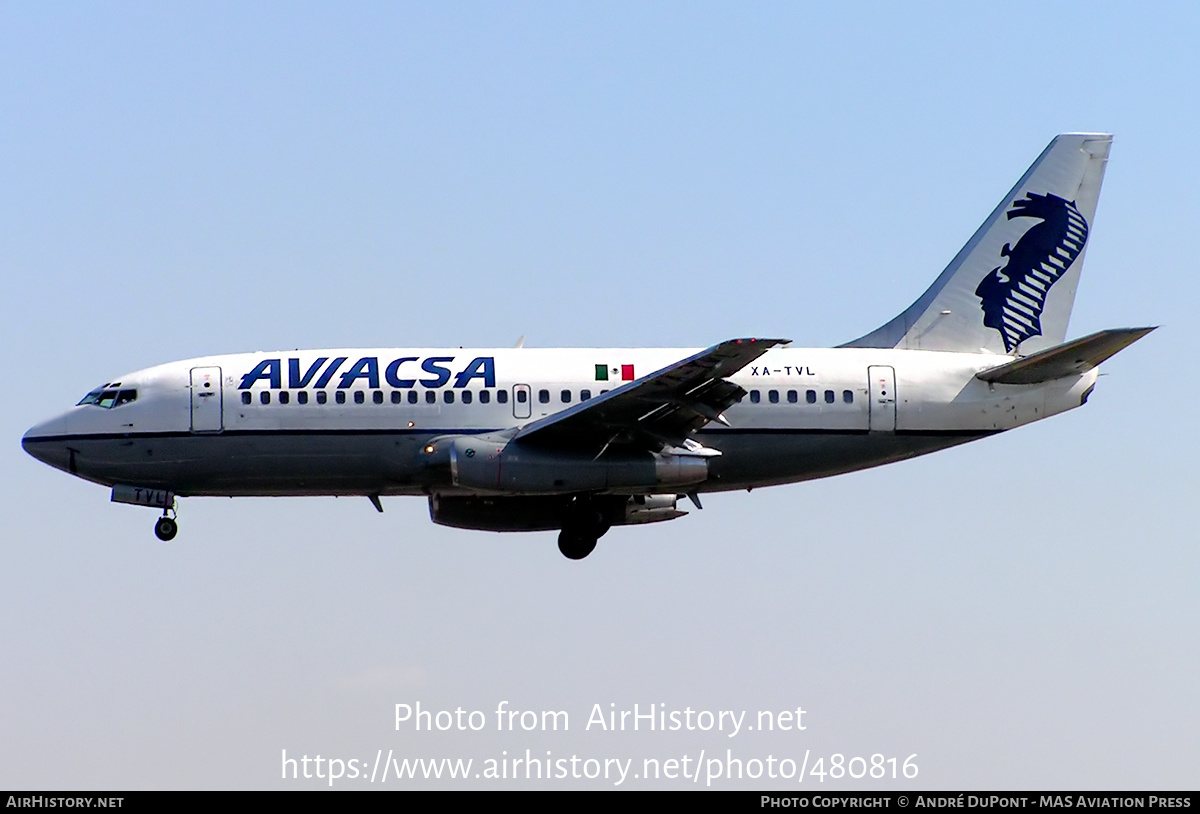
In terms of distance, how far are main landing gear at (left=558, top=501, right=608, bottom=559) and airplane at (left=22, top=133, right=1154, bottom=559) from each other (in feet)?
0.13

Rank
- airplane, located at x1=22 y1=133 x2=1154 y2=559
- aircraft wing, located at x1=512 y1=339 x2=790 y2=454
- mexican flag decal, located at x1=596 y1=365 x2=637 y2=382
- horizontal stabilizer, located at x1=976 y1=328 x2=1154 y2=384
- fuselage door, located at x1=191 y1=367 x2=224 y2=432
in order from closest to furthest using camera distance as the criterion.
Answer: aircraft wing, located at x1=512 y1=339 x2=790 y2=454 → horizontal stabilizer, located at x1=976 y1=328 x2=1154 y2=384 → airplane, located at x1=22 y1=133 x2=1154 y2=559 → fuselage door, located at x1=191 y1=367 x2=224 y2=432 → mexican flag decal, located at x1=596 y1=365 x2=637 y2=382

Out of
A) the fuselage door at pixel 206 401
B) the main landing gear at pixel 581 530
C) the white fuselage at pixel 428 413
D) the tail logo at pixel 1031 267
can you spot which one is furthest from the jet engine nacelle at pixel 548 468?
the tail logo at pixel 1031 267

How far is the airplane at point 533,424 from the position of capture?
36.3 meters

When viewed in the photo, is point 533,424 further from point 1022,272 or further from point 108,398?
point 1022,272

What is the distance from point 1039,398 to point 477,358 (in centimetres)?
1218

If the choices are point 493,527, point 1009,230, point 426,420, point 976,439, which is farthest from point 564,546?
point 1009,230

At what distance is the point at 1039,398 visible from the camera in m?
38.3

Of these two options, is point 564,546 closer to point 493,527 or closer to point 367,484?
point 493,527

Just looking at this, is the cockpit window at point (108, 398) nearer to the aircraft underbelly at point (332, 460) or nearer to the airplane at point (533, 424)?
the airplane at point (533, 424)

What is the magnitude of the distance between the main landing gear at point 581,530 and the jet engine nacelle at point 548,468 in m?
1.84

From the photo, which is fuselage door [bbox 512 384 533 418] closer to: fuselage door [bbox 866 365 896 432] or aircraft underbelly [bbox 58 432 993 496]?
aircraft underbelly [bbox 58 432 993 496]

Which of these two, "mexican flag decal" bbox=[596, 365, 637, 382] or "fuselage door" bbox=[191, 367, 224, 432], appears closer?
"fuselage door" bbox=[191, 367, 224, 432]

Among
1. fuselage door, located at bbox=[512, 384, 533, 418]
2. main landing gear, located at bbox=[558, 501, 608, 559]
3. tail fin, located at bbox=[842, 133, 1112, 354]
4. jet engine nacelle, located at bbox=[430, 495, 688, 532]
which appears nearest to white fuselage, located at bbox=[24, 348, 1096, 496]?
fuselage door, located at bbox=[512, 384, 533, 418]

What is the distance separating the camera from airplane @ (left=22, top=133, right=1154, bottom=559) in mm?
36344
